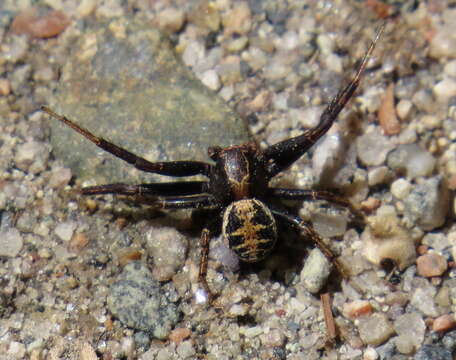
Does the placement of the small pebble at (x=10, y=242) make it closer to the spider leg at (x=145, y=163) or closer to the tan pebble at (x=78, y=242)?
the tan pebble at (x=78, y=242)

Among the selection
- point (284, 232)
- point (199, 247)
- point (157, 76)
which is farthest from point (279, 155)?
point (157, 76)

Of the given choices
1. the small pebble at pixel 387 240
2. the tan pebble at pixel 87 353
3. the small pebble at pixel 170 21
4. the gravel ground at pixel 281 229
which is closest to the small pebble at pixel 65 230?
the gravel ground at pixel 281 229

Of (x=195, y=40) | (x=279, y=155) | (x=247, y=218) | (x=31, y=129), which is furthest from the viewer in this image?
(x=195, y=40)

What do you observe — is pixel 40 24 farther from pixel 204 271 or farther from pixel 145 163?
pixel 204 271

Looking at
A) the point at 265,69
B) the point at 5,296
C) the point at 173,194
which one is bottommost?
the point at 5,296

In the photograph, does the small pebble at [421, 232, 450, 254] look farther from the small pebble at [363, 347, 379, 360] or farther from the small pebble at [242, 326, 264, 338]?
the small pebble at [242, 326, 264, 338]

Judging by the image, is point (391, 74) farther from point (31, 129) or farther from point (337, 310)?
point (31, 129)

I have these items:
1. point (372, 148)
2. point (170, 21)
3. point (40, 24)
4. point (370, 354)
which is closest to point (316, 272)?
point (370, 354)
